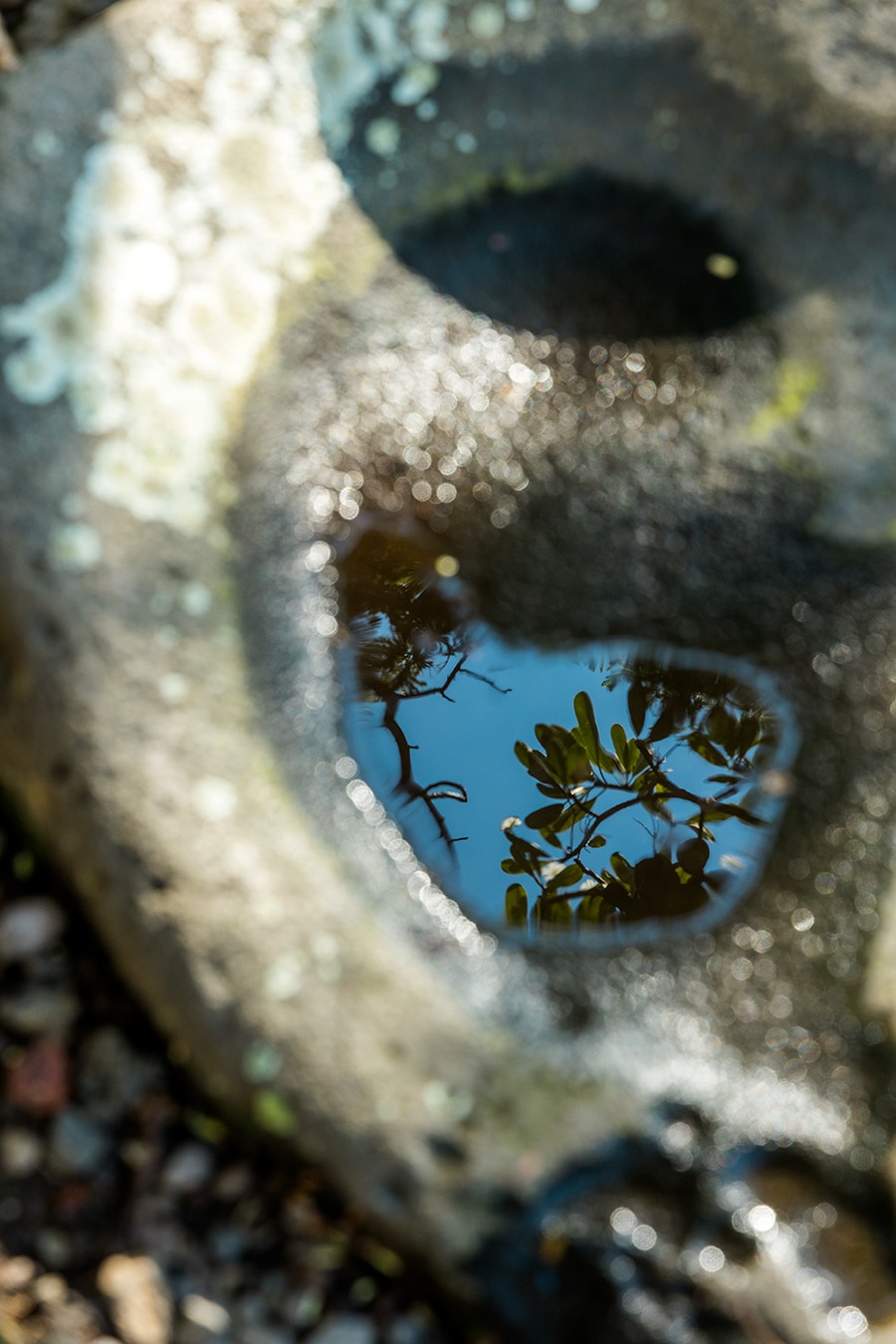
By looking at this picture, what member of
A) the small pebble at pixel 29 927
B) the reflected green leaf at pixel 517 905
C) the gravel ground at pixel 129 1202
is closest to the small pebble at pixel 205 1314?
the gravel ground at pixel 129 1202

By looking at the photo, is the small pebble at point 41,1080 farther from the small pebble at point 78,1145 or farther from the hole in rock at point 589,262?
the hole in rock at point 589,262

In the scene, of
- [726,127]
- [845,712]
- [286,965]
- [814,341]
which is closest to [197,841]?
[286,965]

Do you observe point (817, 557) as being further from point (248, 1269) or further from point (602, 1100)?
point (248, 1269)

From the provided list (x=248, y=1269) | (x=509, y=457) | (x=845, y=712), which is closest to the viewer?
(x=248, y=1269)

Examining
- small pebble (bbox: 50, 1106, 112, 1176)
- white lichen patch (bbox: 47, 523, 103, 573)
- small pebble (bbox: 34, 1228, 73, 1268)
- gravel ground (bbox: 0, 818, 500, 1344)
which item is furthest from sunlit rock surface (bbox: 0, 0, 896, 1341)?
small pebble (bbox: 34, 1228, 73, 1268)

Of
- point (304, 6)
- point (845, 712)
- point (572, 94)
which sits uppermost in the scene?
point (304, 6)

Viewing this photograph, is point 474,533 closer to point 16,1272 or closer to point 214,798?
point 214,798

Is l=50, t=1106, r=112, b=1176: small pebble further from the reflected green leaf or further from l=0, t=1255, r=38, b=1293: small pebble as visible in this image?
the reflected green leaf
